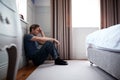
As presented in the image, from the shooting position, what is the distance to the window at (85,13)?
14.4ft

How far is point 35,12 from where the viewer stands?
14.6ft

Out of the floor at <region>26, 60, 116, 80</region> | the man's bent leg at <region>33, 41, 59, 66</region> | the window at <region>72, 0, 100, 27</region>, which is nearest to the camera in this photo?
the floor at <region>26, 60, 116, 80</region>

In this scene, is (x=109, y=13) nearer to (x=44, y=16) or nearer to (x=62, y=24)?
(x=62, y=24)

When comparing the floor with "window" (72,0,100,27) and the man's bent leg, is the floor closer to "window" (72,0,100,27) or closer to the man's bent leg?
the man's bent leg

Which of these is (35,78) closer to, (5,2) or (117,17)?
(5,2)

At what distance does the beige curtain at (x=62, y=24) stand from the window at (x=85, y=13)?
0.70ft

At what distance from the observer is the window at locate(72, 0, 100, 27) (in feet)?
14.4

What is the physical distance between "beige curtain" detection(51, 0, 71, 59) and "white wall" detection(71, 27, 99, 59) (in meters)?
0.20

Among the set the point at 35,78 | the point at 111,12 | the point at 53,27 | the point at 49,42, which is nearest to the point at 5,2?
the point at 35,78

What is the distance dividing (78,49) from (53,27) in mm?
796

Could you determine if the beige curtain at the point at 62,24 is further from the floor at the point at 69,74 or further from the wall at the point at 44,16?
the floor at the point at 69,74

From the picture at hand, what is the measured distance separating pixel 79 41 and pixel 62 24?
0.59 meters

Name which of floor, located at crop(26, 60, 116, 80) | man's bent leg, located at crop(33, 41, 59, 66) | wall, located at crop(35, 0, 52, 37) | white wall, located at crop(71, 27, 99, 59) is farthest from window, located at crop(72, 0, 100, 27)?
floor, located at crop(26, 60, 116, 80)

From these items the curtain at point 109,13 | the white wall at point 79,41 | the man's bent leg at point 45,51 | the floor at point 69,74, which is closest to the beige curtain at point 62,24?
the white wall at point 79,41
